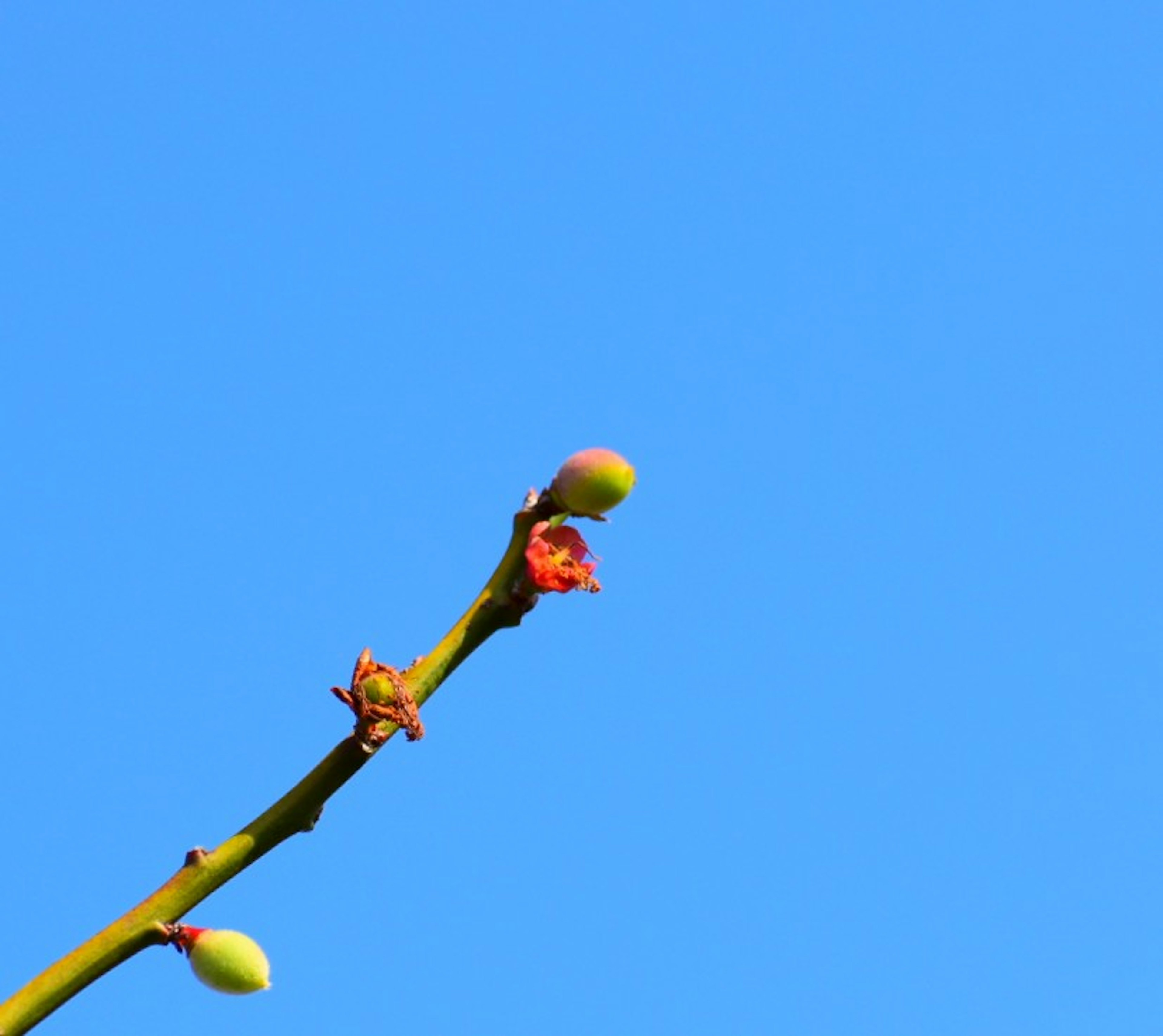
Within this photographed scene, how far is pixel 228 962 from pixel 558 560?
68 centimetres

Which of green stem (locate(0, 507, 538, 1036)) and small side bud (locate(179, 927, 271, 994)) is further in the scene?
small side bud (locate(179, 927, 271, 994))

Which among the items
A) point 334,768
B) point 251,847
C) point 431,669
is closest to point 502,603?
point 431,669

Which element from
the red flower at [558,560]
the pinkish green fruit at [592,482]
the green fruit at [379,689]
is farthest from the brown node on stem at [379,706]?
the pinkish green fruit at [592,482]

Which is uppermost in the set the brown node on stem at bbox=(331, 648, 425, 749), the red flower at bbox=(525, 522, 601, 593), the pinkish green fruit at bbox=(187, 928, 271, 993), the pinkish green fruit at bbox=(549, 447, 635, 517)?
the pinkish green fruit at bbox=(549, 447, 635, 517)

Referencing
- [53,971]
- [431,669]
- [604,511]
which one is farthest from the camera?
[604,511]

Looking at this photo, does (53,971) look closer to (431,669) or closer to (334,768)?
(334,768)

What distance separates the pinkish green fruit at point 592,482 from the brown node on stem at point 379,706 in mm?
342

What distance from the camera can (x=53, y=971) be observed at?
1.52 metres

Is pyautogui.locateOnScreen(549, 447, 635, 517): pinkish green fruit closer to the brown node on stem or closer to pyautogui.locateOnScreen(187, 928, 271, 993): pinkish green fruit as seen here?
the brown node on stem

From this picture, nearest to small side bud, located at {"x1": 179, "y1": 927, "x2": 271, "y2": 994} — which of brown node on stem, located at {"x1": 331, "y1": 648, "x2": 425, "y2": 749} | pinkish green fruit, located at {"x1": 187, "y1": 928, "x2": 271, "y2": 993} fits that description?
pinkish green fruit, located at {"x1": 187, "y1": 928, "x2": 271, "y2": 993}

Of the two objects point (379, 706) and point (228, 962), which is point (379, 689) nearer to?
point (379, 706)

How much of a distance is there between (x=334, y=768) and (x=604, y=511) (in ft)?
1.70

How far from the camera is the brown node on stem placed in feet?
5.12

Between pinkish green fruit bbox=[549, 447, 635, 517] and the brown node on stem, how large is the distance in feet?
1.12
